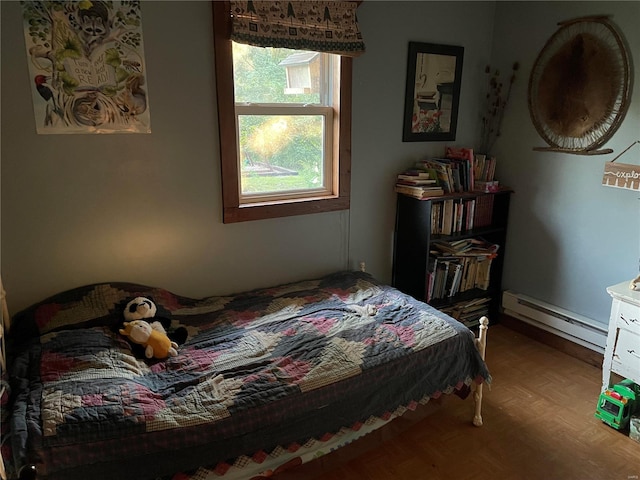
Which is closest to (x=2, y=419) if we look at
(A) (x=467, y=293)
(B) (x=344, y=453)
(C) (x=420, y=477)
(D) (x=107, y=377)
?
(D) (x=107, y=377)

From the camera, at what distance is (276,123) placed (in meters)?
2.60

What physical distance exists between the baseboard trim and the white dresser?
19.6 inches

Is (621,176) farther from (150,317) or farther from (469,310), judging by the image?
(150,317)

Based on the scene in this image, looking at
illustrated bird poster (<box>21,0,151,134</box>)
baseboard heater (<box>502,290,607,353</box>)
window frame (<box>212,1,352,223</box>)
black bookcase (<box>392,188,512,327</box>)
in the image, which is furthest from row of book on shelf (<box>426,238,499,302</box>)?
illustrated bird poster (<box>21,0,151,134</box>)

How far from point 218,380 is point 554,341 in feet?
7.80

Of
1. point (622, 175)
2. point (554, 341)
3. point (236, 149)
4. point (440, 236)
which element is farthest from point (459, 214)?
point (236, 149)

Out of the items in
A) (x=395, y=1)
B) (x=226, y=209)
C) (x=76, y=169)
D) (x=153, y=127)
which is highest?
(x=395, y=1)

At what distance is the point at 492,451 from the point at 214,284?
166cm

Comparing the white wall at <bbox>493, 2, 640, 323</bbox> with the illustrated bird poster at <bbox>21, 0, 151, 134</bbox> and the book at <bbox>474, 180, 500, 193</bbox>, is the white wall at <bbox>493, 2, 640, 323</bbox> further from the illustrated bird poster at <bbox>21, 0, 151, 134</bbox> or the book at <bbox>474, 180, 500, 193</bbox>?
the illustrated bird poster at <bbox>21, 0, 151, 134</bbox>

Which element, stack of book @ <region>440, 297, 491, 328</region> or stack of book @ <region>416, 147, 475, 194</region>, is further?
stack of book @ <region>440, 297, 491, 328</region>

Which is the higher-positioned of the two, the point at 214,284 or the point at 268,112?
Result: the point at 268,112

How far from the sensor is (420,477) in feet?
6.55

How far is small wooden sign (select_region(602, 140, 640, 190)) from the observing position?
2547mm

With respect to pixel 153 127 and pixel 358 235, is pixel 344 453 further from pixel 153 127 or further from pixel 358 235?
pixel 153 127
